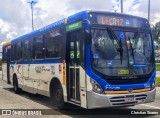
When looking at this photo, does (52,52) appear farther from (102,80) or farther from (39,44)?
(102,80)

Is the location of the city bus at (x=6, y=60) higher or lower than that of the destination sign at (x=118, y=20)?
lower

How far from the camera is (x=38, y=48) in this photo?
558 inches

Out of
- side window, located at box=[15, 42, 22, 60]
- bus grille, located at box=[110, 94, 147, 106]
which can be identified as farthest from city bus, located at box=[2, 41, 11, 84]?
bus grille, located at box=[110, 94, 147, 106]

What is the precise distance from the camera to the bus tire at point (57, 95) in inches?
457

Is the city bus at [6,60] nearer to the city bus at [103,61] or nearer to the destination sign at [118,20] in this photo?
the city bus at [103,61]

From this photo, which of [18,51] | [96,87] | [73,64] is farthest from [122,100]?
[18,51]

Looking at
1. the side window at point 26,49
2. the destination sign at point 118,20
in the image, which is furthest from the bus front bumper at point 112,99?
the side window at point 26,49

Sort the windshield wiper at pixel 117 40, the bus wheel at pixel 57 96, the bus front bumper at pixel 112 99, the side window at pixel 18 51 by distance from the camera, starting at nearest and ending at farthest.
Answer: the bus front bumper at pixel 112 99, the windshield wiper at pixel 117 40, the bus wheel at pixel 57 96, the side window at pixel 18 51

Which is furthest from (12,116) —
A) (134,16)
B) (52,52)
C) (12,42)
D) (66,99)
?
(12,42)

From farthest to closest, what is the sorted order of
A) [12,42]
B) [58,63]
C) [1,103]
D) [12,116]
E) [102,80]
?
1. [12,42]
2. [1,103]
3. [58,63]
4. [12,116]
5. [102,80]

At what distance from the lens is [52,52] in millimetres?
12492

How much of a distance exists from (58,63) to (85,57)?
7.40 feet

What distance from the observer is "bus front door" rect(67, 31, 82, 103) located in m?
10.2

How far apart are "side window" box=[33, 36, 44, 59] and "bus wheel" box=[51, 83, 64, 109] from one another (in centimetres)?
192
